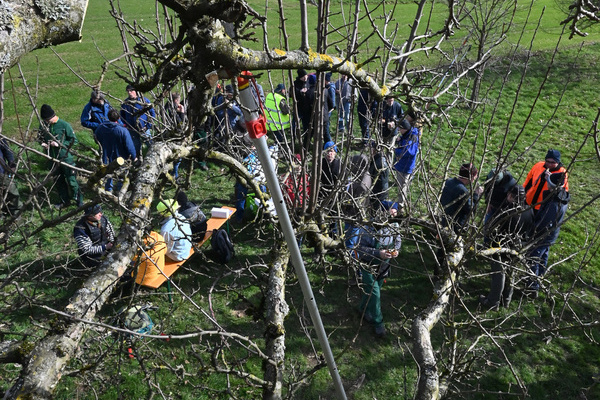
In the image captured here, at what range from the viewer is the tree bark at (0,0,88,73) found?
1122mm

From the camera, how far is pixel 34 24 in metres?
1.19

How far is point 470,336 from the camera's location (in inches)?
260

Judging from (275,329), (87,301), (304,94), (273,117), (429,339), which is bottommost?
(273,117)

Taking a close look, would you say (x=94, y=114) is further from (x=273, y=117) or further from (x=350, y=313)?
(x=350, y=313)

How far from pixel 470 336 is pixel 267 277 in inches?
175

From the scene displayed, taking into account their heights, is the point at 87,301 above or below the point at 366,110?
above

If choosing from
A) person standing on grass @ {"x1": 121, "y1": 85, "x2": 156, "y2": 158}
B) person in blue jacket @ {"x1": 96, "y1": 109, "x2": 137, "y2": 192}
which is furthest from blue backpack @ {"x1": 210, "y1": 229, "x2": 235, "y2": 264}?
person in blue jacket @ {"x1": 96, "y1": 109, "x2": 137, "y2": 192}

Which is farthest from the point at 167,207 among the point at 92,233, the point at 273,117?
the point at 273,117

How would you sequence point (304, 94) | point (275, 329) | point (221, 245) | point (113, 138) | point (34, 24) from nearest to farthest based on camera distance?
point (34, 24), point (275, 329), point (221, 245), point (113, 138), point (304, 94)

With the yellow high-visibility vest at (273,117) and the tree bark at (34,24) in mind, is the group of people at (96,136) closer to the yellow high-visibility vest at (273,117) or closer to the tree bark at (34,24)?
the yellow high-visibility vest at (273,117)

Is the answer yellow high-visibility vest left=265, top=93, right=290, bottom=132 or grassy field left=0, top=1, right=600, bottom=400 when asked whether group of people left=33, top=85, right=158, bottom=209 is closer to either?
grassy field left=0, top=1, right=600, bottom=400

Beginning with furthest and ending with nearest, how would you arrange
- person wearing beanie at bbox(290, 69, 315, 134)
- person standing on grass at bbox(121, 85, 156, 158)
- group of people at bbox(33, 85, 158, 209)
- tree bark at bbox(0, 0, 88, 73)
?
1. person wearing beanie at bbox(290, 69, 315, 134)
2. group of people at bbox(33, 85, 158, 209)
3. person standing on grass at bbox(121, 85, 156, 158)
4. tree bark at bbox(0, 0, 88, 73)

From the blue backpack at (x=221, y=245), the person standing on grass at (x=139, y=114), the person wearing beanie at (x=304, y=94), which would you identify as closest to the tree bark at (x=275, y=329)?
the person standing on grass at (x=139, y=114)

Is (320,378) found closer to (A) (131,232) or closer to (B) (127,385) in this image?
(B) (127,385)
